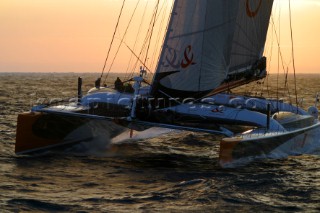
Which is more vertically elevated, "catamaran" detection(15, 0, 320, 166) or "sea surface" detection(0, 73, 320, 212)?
"catamaran" detection(15, 0, 320, 166)

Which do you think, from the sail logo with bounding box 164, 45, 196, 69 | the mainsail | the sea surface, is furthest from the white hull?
the sail logo with bounding box 164, 45, 196, 69

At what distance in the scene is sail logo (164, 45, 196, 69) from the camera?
12.8 metres

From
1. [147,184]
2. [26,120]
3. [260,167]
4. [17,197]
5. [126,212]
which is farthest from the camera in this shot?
[26,120]

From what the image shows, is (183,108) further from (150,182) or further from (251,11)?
(251,11)

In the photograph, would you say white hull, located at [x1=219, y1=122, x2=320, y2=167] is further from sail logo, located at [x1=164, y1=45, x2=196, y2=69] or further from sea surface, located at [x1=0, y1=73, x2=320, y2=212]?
sail logo, located at [x1=164, y1=45, x2=196, y2=69]

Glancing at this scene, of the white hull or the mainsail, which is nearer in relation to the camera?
the white hull

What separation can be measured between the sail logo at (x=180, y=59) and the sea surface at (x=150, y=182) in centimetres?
234

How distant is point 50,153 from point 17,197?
4356 mm

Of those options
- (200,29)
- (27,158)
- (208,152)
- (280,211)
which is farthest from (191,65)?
(280,211)

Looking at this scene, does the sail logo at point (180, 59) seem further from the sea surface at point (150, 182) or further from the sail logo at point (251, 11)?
the sail logo at point (251, 11)

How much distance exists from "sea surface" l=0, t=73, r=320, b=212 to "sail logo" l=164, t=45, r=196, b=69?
7.68 feet

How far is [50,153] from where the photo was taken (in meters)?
13.3

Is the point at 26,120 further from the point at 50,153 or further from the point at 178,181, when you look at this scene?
the point at 178,181

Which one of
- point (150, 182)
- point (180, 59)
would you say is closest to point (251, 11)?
point (180, 59)
